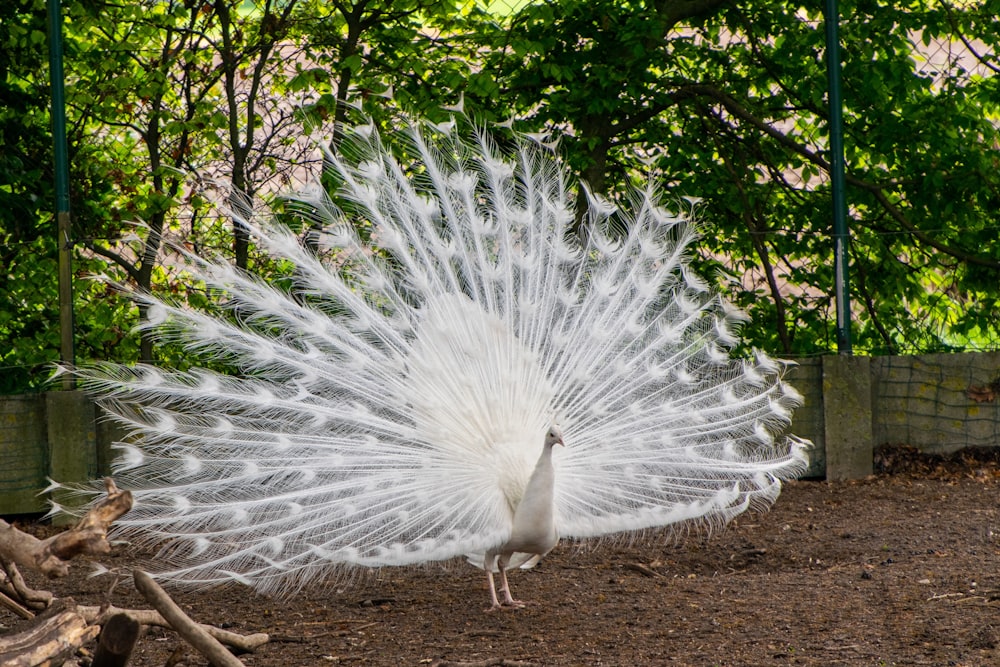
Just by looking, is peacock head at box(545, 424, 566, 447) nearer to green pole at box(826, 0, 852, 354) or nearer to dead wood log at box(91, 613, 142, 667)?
dead wood log at box(91, 613, 142, 667)

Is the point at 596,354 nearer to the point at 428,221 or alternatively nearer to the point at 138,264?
the point at 428,221

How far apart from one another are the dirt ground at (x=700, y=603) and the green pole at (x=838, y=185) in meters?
1.29

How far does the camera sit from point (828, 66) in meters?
8.02

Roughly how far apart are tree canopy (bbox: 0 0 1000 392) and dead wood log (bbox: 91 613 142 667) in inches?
175

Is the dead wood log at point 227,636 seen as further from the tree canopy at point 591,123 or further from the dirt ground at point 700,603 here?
the tree canopy at point 591,123

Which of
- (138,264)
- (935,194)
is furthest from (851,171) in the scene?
(138,264)

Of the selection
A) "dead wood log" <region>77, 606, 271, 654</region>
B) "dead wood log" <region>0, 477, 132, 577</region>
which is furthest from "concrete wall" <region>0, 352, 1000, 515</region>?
"dead wood log" <region>0, 477, 132, 577</region>

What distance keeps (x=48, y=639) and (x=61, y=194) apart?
455cm

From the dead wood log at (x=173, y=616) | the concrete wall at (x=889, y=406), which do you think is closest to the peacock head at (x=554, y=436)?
the dead wood log at (x=173, y=616)

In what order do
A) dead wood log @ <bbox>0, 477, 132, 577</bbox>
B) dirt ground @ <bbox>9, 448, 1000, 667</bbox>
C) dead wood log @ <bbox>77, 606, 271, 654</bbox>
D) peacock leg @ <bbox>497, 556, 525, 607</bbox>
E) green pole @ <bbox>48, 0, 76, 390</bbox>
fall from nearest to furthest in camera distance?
1. dead wood log @ <bbox>0, 477, 132, 577</bbox>
2. dead wood log @ <bbox>77, 606, 271, 654</bbox>
3. dirt ground @ <bbox>9, 448, 1000, 667</bbox>
4. peacock leg @ <bbox>497, 556, 525, 607</bbox>
5. green pole @ <bbox>48, 0, 76, 390</bbox>

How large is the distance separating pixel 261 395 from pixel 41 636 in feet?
7.44

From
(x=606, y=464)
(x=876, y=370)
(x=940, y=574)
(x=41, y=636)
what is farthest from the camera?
(x=876, y=370)

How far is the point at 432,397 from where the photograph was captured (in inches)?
219

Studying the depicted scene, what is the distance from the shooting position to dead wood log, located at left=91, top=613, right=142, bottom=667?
338cm
